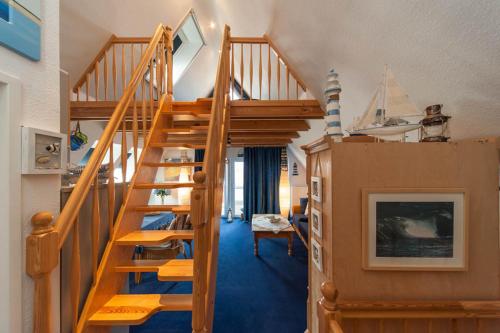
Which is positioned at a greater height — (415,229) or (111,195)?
(111,195)

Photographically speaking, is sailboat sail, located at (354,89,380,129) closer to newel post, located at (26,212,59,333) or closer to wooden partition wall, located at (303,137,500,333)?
wooden partition wall, located at (303,137,500,333)

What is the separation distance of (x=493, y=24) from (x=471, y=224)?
38.4 inches

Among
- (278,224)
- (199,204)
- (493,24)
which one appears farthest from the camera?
(278,224)

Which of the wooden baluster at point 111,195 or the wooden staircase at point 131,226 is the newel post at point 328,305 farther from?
the wooden baluster at point 111,195

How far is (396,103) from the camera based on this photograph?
1.09 meters

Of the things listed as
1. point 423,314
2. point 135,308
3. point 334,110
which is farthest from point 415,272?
point 135,308

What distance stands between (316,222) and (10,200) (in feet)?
5.13

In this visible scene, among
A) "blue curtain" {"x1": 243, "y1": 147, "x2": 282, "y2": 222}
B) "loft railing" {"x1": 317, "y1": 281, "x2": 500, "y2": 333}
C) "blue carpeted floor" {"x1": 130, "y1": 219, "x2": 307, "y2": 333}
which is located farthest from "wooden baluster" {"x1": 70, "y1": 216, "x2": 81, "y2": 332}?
"blue curtain" {"x1": 243, "y1": 147, "x2": 282, "y2": 222}

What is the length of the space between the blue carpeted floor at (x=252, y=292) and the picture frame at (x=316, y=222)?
112 cm

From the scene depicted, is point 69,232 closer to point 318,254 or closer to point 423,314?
point 318,254

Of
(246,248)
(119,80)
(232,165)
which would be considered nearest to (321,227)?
(246,248)

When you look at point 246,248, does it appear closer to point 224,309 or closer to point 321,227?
point 224,309

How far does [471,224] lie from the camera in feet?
3.83

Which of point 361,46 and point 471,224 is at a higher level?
A: point 361,46
